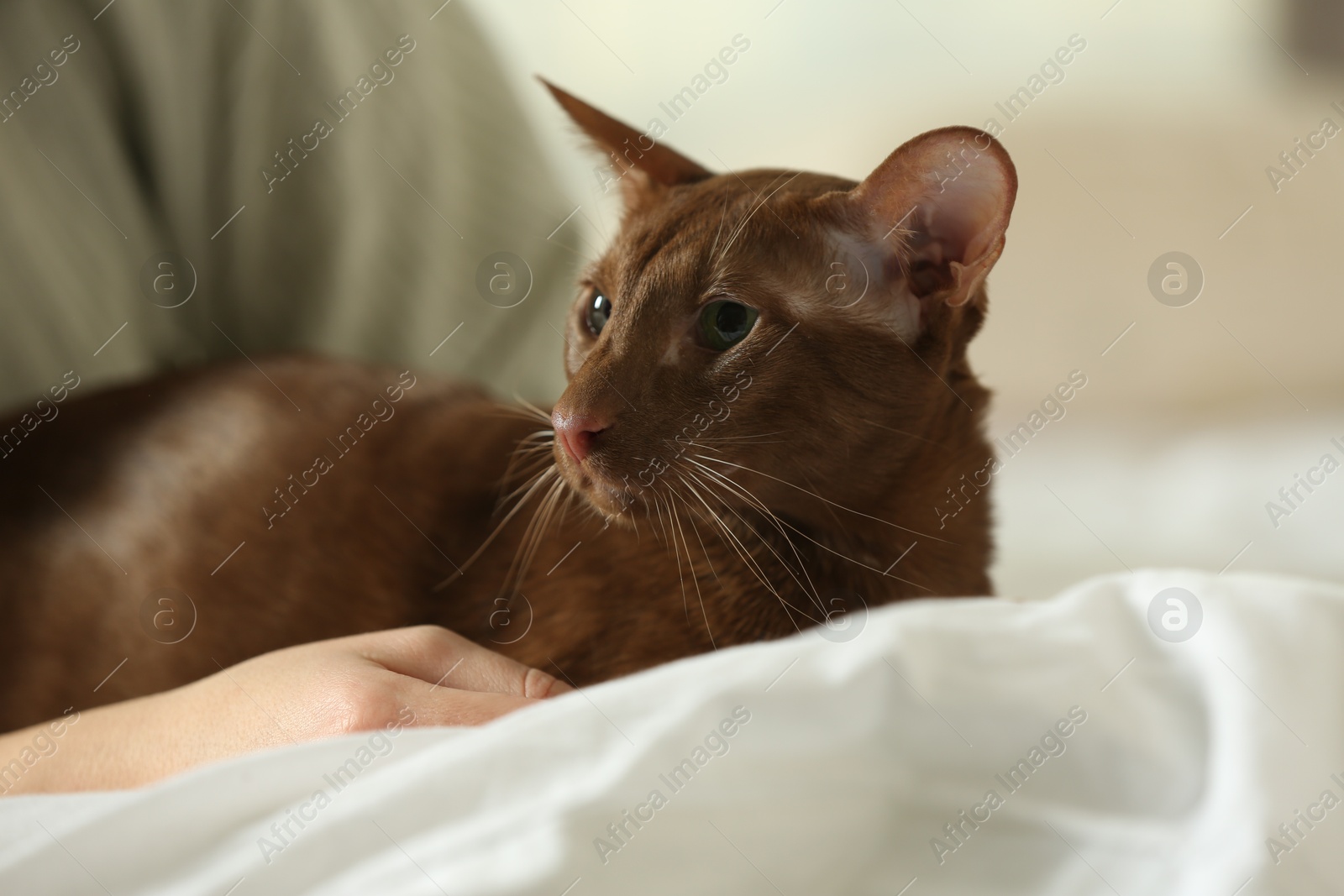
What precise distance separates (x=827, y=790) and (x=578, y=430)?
359 millimetres

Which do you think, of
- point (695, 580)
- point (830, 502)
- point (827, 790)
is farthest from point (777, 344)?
point (827, 790)

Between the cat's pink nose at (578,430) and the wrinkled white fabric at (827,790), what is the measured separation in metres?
0.25

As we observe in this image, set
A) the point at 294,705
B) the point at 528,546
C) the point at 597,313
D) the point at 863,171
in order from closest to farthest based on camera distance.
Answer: the point at 294,705
the point at 597,313
the point at 528,546
the point at 863,171

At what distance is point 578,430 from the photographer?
2.56 ft

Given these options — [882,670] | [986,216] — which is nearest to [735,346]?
[986,216]

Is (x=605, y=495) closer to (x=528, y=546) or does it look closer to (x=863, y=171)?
(x=528, y=546)

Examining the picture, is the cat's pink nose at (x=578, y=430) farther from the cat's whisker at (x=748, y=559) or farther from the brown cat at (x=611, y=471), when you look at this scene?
the cat's whisker at (x=748, y=559)

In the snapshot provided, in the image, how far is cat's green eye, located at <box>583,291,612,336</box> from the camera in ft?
3.05

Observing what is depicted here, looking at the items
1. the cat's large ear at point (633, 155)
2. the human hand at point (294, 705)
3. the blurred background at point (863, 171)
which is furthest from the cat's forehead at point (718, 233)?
the blurred background at point (863, 171)

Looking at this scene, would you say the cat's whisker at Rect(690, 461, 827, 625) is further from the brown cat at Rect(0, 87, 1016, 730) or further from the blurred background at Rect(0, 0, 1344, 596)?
the blurred background at Rect(0, 0, 1344, 596)

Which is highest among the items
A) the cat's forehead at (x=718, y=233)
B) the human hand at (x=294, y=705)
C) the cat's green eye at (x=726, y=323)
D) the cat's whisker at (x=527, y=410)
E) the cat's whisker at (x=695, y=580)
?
the cat's forehead at (x=718, y=233)

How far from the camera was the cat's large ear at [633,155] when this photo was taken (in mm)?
982

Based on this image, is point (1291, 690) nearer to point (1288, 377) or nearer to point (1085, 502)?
point (1085, 502)

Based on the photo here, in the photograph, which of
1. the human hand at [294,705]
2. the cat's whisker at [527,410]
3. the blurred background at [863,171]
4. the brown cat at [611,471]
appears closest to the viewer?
the human hand at [294,705]
